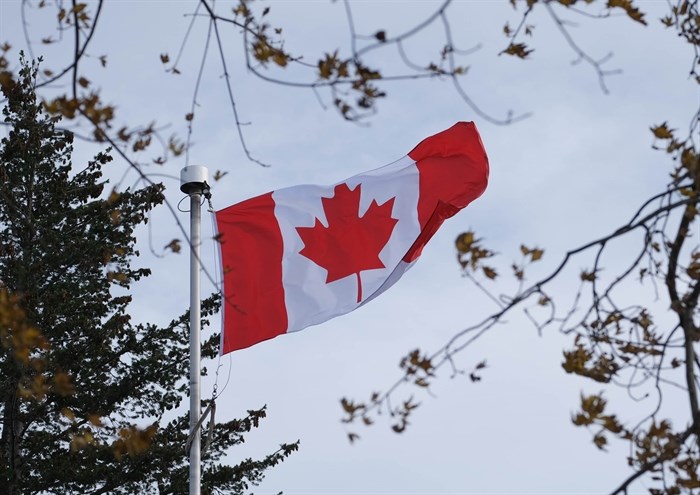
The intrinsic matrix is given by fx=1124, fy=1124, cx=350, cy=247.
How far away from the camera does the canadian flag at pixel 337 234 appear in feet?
35.8

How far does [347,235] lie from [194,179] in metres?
1.75

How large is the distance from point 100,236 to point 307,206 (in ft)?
28.5

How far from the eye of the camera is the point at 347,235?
37.8ft

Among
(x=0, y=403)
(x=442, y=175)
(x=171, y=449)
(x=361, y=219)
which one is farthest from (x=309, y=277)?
(x=0, y=403)

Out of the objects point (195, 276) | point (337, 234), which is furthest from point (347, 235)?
point (195, 276)

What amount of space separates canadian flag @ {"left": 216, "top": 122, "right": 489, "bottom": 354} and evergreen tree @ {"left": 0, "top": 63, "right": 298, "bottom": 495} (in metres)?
6.35

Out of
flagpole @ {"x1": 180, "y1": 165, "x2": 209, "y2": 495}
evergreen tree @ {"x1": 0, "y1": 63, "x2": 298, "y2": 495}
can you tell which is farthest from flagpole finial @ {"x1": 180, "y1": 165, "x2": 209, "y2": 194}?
evergreen tree @ {"x1": 0, "y1": 63, "x2": 298, "y2": 495}

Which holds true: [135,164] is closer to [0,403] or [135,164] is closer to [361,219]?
[361,219]

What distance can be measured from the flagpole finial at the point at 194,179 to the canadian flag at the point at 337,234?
629 mm

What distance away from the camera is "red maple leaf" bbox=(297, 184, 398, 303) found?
443 inches

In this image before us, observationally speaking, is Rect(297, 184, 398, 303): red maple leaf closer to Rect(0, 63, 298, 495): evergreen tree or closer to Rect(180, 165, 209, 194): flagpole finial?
Rect(180, 165, 209, 194): flagpole finial

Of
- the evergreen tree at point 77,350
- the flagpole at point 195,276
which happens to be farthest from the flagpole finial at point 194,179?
the evergreen tree at point 77,350

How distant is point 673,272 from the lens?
486 centimetres

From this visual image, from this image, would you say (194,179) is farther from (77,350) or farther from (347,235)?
(77,350)
